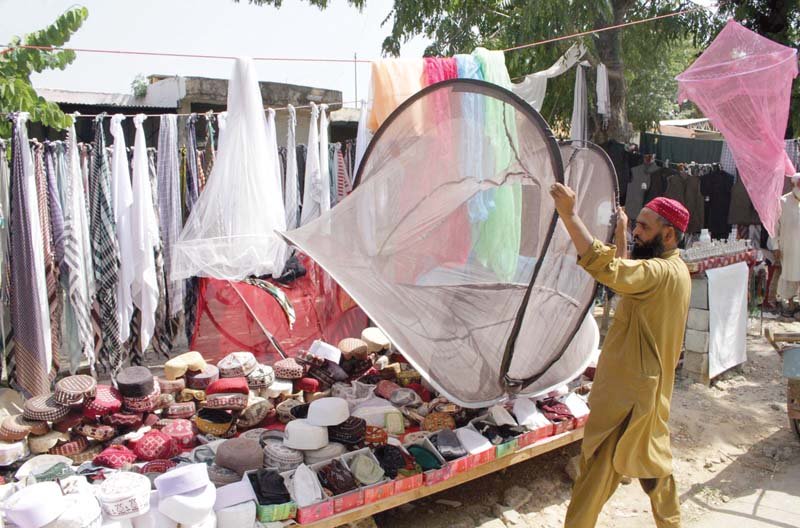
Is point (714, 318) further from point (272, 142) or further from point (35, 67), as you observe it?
point (35, 67)

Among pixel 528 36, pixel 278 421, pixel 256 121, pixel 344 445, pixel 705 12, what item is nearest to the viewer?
pixel 344 445

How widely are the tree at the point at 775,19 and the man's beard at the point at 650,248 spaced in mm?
6017

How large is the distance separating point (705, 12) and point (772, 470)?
5708 millimetres

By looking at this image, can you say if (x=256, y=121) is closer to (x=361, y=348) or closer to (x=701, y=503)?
(x=361, y=348)

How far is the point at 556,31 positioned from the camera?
6512 millimetres

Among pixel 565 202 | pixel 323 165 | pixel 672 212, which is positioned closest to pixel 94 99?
pixel 323 165

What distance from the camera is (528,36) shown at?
21.4 feet

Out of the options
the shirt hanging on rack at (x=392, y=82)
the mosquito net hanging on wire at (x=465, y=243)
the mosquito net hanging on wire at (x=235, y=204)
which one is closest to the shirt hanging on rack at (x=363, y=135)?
the shirt hanging on rack at (x=392, y=82)

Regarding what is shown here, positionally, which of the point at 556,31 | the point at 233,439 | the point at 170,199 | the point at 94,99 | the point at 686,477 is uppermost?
the point at 556,31

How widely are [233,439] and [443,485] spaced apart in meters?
1.03

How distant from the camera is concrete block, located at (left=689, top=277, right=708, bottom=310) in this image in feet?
16.0

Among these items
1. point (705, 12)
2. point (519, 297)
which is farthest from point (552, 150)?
point (705, 12)

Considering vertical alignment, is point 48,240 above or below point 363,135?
below

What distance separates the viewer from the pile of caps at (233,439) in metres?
2.30
